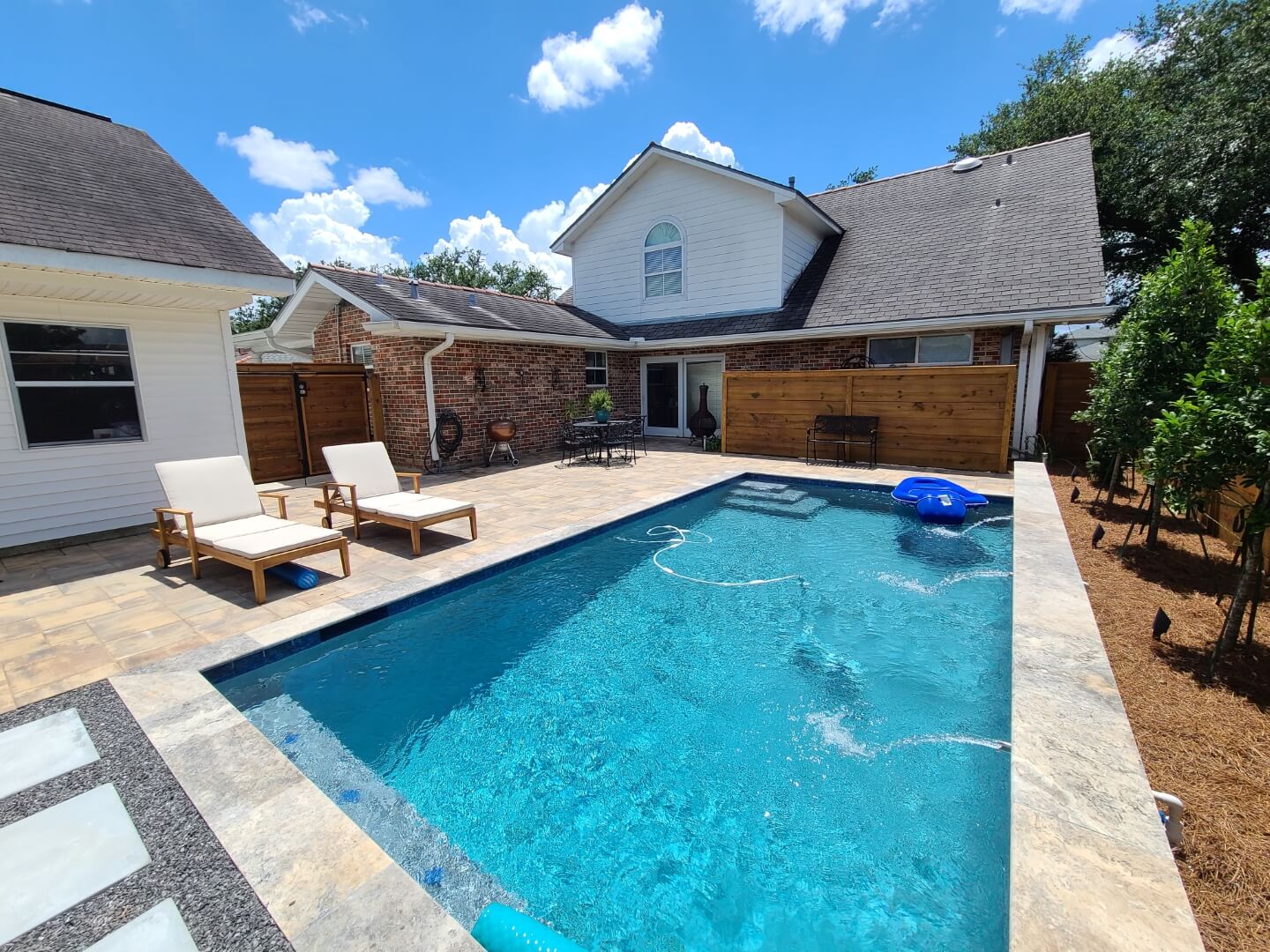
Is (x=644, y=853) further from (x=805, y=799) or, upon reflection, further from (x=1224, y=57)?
(x=1224, y=57)

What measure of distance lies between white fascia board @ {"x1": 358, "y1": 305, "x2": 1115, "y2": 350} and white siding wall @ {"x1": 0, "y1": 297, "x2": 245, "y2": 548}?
2426mm

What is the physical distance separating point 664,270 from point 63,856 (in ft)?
47.6

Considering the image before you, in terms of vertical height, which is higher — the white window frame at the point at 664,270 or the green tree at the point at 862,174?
the green tree at the point at 862,174

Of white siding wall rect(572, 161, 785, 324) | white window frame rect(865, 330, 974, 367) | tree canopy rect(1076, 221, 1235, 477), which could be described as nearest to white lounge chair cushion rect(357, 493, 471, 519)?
tree canopy rect(1076, 221, 1235, 477)

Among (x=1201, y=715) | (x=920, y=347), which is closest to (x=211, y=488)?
(x=1201, y=715)

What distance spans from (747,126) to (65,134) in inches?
586

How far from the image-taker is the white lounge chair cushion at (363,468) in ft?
21.0

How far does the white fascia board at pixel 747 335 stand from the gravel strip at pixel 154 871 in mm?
7599

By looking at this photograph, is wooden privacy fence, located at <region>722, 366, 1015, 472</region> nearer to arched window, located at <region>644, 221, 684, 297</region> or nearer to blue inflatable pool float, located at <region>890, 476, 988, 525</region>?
blue inflatable pool float, located at <region>890, 476, 988, 525</region>

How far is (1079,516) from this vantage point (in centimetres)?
674

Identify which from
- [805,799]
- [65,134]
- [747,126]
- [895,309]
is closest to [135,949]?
[805,799]

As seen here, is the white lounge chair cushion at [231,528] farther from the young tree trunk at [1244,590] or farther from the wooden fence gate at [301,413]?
the young tree trunk at [1244,590]

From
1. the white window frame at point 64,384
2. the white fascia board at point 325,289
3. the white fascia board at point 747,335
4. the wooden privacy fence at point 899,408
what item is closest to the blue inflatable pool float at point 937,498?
the wooden privacy fence at point 899,408

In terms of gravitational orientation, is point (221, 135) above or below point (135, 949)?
above
